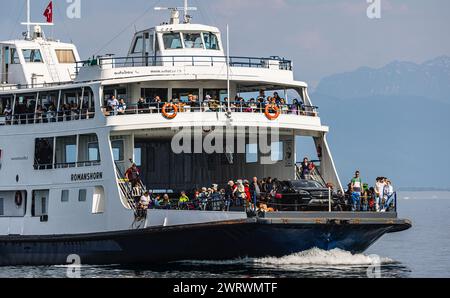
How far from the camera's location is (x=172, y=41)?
4012cm

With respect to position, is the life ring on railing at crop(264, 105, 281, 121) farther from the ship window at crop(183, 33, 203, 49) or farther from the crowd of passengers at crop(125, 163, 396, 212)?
the ship window at crop(183, 33, 203, 49)

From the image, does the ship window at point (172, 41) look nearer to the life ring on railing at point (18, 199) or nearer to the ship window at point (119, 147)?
the ship window at point (119, 147)

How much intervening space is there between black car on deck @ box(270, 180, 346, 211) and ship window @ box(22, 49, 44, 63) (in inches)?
484

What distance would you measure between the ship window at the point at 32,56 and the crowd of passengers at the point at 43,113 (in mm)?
3517

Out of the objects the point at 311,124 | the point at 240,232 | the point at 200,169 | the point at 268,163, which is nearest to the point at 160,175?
the point at 200,169

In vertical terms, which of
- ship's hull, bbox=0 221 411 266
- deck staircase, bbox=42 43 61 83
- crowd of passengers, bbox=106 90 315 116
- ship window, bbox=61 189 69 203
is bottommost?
ship's hull, bbox=0 221 411 266

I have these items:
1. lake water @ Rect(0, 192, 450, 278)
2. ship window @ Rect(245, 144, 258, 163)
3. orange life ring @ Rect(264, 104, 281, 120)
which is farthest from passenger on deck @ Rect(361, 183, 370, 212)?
ship window @ Rect(245, 144, 258, 163)

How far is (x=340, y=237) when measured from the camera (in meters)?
33.8

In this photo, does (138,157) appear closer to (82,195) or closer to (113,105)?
(82,195)

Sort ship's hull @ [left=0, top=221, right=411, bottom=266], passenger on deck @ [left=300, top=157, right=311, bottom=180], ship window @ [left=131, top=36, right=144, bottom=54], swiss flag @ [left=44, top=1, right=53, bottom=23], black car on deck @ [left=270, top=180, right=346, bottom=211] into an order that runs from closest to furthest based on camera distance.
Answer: ship's hull @ [left=0, top=221, right=411, bottom=266], black car on deck @ [left=270, top=180, right=346, bottom=211], passenger on deck @ [left=300, top=157, right=311, bottom=180], ship window @ [left=131, top=36, right=144, bottom=54], swiss flag @ [left=44, top=1, right=53, bottom=23]

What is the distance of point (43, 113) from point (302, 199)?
8931mm

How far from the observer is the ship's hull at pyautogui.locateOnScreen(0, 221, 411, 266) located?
32.9m

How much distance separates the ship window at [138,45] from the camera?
40.8m

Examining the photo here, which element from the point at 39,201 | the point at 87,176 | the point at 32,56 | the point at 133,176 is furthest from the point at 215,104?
the point at 32,56
